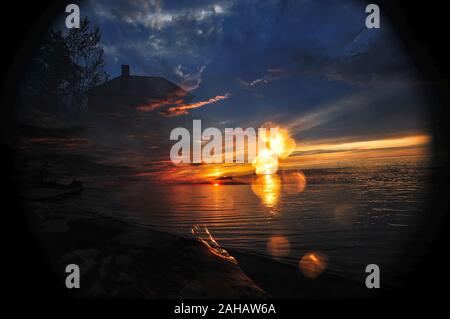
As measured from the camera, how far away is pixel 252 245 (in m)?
8.54

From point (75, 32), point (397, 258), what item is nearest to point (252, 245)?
point (397, 258)

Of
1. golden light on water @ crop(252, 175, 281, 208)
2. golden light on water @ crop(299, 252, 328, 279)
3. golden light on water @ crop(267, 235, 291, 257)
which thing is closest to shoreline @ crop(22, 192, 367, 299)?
golden light on water @ crop(299, 252, 328, 279)

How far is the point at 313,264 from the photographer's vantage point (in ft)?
21.5

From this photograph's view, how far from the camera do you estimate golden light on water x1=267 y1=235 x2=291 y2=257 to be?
7494 millimetres

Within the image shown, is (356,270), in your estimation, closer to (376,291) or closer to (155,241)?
(376,291)

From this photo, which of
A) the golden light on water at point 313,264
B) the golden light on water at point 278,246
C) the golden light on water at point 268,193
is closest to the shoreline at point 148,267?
the golden light on water at point 313,264

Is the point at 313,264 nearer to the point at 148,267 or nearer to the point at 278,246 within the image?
the point at 278,246

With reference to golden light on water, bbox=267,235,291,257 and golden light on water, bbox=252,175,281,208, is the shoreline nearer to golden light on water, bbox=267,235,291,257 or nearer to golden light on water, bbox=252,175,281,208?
golden light on water, bbox=267,235,291,257

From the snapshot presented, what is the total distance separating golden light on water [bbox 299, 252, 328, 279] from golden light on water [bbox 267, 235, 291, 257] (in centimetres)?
62

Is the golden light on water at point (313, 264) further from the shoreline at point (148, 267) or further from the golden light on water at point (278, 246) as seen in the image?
the golden light on water at point (278, 246)

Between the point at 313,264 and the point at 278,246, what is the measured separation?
5.94ft

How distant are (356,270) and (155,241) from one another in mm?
4834

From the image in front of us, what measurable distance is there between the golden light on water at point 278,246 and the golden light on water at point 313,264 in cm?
62

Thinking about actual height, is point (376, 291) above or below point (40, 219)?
below
